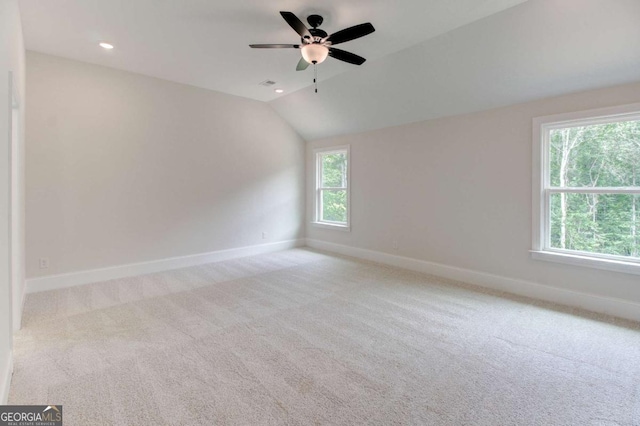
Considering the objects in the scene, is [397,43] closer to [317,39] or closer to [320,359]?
[317,39]

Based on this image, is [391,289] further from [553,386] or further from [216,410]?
[216,410]

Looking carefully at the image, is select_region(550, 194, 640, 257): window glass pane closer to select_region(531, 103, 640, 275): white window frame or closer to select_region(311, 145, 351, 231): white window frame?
select_region(531, 103, 640, 275): white window frame

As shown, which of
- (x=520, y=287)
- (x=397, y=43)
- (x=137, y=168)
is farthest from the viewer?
(x=137, y=168)

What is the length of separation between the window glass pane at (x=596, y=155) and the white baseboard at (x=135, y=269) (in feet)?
15.9

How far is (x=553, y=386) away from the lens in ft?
6.82

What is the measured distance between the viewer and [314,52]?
2.89m

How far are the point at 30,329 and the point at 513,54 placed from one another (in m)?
5.48

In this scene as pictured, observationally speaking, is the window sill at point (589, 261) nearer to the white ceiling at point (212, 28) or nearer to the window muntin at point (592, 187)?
the window muntin at point (592, 187)

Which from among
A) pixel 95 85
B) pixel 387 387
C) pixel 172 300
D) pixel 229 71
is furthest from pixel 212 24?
pixel 387 387

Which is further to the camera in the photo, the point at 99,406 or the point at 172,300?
the point at 172,300

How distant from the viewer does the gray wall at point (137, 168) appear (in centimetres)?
391

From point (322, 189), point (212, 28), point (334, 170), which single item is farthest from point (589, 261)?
point (212, 28)

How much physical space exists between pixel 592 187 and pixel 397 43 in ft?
8.86

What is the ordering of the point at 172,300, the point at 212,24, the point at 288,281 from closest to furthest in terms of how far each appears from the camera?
1. the point at 212,24
2. the point at 172,300
3. the point at 288,281
